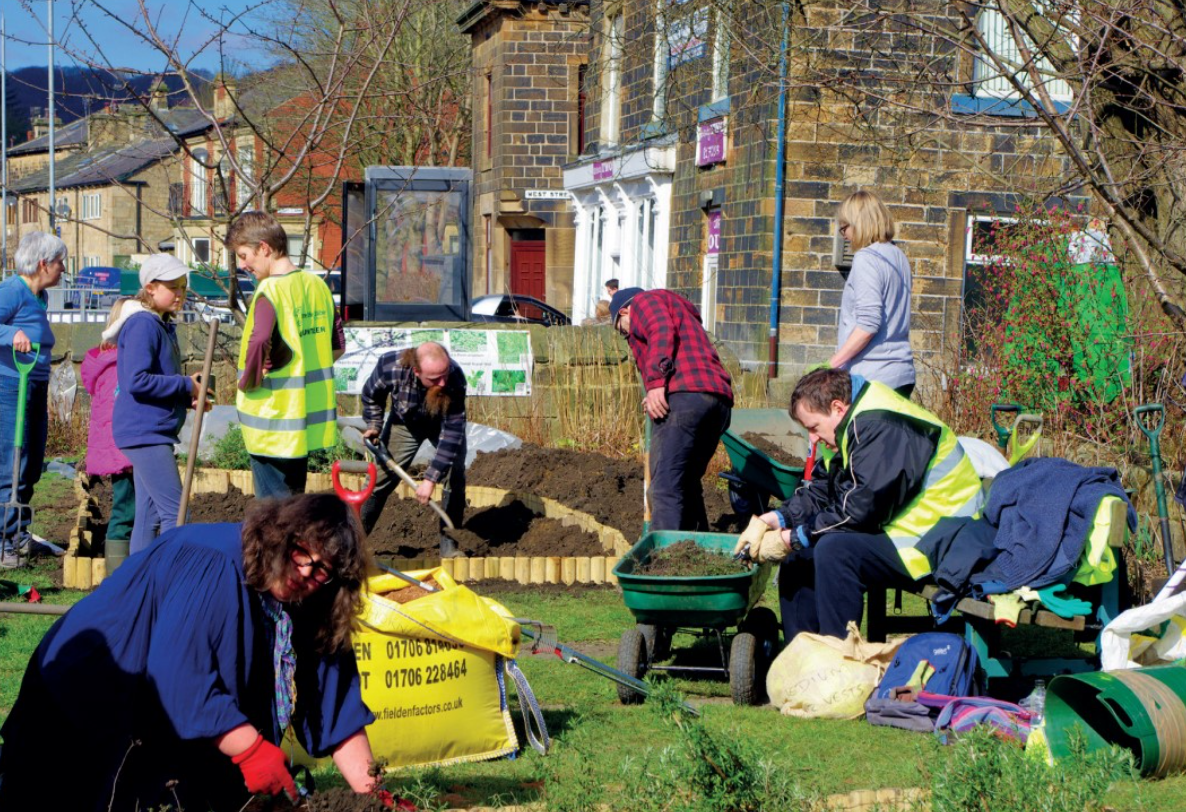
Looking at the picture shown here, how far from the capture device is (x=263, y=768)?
3.85 m

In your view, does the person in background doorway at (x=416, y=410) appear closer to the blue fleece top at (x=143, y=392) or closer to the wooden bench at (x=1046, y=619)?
the blue fleece top at (x=143, y=392)

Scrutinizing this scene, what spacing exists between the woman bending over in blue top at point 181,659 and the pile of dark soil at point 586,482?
6349 millimetres

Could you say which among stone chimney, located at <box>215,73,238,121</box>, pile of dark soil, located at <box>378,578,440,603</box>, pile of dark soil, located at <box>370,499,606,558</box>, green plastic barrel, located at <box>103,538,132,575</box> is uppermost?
stone chimney, located at <box>215,73,238,121</box>

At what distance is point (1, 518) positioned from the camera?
9.49 metres

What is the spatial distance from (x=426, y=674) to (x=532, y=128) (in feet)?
99.4

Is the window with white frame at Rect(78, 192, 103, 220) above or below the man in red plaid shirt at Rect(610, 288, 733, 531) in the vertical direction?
above

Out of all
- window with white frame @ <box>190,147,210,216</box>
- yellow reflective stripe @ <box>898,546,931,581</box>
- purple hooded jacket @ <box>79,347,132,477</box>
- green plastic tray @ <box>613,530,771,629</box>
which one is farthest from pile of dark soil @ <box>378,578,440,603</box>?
window with white frame @ <box>190,147,210,216</box>

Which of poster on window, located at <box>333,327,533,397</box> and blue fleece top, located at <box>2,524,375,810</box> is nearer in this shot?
blue fleece top, located at <box>2,524,375,810</box>

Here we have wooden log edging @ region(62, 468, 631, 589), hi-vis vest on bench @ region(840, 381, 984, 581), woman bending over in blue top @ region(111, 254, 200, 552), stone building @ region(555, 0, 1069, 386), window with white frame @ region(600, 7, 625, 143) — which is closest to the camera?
hi-vis vest on bench @ region(840, 381, 984, 581)

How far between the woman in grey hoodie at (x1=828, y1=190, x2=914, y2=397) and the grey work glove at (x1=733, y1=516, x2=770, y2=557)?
4.36 ft

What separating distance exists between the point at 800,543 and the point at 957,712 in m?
1.05

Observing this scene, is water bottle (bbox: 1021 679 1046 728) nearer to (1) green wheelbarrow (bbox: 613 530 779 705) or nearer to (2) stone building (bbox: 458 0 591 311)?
(1) green wheelbarrow (bbox: 613 530 779 705)

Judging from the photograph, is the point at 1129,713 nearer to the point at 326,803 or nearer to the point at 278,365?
the point at 326,803

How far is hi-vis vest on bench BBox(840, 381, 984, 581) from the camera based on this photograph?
626 centimetres
